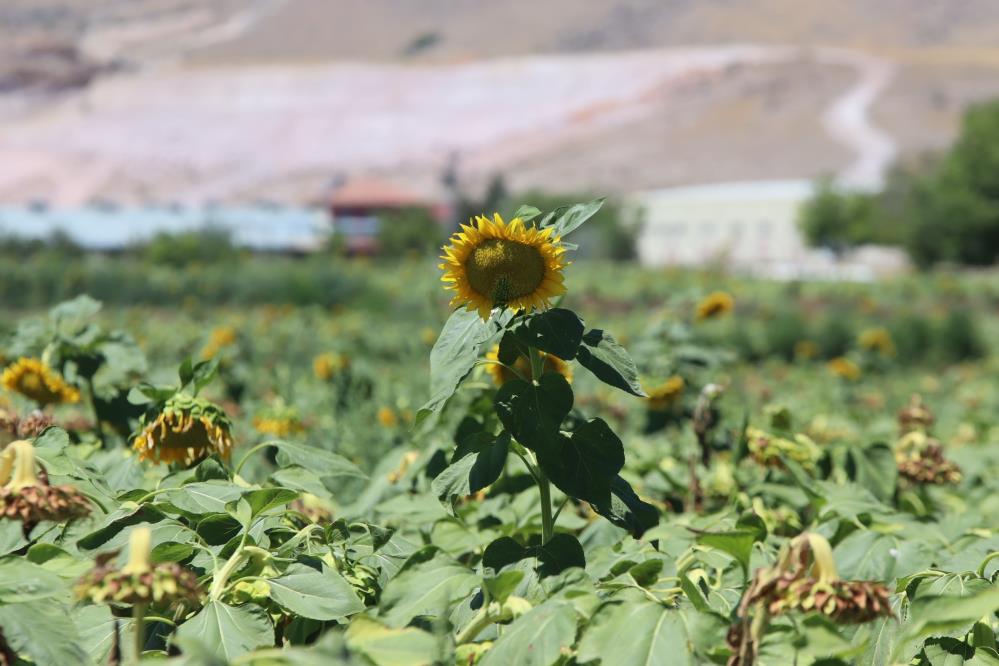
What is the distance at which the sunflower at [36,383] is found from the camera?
2.15m

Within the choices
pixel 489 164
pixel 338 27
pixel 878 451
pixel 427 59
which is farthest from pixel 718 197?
pixel 338 27

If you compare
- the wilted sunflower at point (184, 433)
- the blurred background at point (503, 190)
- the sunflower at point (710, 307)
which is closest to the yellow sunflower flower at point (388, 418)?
the blurred background at point (503, 190)

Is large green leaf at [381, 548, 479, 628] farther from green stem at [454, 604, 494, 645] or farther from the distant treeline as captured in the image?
the distant treeline

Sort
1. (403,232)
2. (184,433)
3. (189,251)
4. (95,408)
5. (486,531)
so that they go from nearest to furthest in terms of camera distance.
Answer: (184,433), (486,531), (95,408), (189,251), (403,232)

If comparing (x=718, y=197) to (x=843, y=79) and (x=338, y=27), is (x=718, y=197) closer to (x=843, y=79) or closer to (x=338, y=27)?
(x=843, y=79)

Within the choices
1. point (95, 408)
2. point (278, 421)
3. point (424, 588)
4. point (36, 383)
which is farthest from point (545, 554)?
point (278, 421)

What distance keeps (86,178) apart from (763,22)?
66840 millimetres

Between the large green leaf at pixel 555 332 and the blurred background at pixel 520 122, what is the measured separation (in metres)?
32.7

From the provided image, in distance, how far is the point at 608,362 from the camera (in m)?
1.21

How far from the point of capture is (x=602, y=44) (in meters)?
110

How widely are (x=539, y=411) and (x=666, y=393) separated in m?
2.08

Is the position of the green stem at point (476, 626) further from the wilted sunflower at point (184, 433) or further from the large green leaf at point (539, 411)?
the wilted sunflower at point (184, 433)

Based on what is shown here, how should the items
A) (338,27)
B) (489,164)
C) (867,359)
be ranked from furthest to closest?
(338,27)
(489,164)
(867,359)

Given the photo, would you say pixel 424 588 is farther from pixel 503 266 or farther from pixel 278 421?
pixel 278 421
